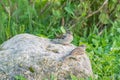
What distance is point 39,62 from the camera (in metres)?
4.17

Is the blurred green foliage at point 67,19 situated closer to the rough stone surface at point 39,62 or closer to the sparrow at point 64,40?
the sparrow at point 64,40

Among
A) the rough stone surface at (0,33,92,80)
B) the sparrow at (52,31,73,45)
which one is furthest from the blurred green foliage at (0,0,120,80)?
the rough stone surface at (0,33,92,80)

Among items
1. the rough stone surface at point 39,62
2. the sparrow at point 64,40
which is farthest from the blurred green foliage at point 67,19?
the rough stone surface at point 39,62

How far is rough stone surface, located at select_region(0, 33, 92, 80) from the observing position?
4070mm

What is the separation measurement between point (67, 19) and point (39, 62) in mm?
1726

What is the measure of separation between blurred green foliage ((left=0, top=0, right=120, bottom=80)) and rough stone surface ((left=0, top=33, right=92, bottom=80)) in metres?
1.07

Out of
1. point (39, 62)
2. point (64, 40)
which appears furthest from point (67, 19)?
point (39, 62)

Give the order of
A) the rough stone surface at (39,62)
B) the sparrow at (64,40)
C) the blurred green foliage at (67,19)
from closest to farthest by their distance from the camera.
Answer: the rough stone surface at (39,62) < the sparrow at (64,40) < the blurred green foliage at (67,19)

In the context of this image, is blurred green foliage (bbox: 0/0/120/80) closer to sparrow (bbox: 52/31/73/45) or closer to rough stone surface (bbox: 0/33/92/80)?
sparrow (bbox: 52/31/73/45)

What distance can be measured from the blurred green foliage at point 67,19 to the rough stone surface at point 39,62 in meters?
1.07

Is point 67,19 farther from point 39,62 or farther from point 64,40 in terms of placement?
point 39,62

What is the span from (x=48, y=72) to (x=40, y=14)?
185 cm

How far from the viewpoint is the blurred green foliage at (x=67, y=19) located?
5.59m

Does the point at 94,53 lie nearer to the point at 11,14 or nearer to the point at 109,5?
the point at 109,5
